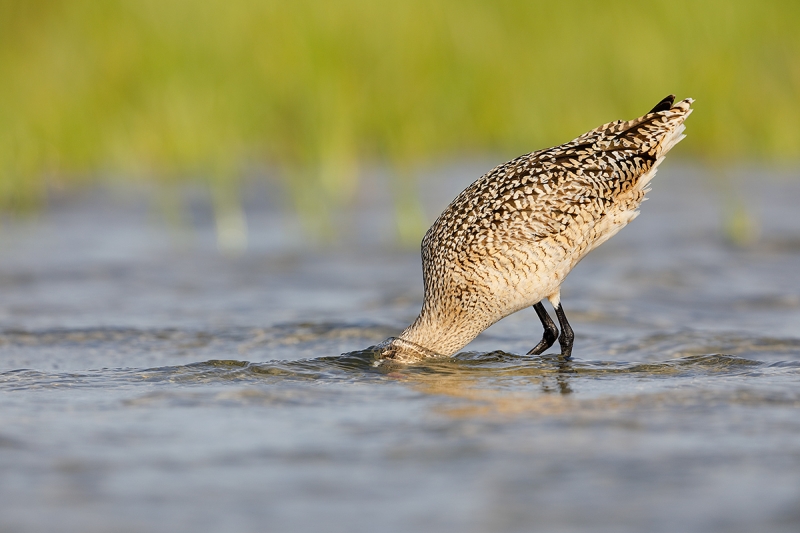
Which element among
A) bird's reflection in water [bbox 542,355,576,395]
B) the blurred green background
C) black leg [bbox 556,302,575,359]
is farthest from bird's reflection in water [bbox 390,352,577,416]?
the blurred green background

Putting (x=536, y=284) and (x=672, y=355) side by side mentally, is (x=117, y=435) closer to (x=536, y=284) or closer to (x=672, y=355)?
(x=536, y=284)

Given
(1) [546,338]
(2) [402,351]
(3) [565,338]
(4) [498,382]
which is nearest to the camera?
(4) [498,382]

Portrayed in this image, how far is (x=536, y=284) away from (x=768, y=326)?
1.51 metres

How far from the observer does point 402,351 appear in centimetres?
592

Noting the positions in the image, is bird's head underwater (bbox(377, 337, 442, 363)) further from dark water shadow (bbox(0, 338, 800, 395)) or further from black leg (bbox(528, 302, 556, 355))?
black leg (bbox(528, 302, 556, 355))

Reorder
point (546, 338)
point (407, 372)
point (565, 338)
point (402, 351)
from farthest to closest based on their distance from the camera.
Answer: point (546, 338), point (565, 338), point (402, 351), point (407, 372)

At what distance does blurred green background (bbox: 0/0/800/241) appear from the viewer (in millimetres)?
12125

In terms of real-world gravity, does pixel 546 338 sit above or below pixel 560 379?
above

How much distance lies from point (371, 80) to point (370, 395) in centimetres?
842

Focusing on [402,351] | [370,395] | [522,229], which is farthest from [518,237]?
[370,395]

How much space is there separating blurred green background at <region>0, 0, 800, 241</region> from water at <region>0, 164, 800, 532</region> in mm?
2751

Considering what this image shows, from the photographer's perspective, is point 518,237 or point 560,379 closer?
point 560,379

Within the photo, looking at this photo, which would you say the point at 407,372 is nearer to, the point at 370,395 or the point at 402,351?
the point at 402,351

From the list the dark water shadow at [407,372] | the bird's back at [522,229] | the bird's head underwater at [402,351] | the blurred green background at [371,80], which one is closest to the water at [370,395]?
the dark water shadow at [407,372]
